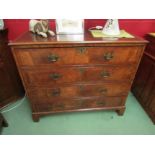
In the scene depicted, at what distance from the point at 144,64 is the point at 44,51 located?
1.27 meters

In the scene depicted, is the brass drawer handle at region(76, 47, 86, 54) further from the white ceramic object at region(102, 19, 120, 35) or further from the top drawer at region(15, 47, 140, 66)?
the white ceramic object at region(102, 19, 120, 35)

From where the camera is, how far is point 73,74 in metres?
1.17

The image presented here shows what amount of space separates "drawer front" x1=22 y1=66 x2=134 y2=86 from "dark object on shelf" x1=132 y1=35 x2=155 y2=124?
0.42 metres

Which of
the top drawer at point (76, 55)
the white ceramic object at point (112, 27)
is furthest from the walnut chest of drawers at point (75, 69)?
the white ceramic object at point (112, 27)

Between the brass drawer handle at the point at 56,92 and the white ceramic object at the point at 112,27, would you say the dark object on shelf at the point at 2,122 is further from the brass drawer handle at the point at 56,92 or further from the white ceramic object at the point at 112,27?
the white ceramic object at the point at 112,27

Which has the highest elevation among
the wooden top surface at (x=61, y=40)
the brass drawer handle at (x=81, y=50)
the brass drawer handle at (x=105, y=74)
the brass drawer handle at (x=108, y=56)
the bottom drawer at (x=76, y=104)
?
the wooden top surface at (x=61, y=40)

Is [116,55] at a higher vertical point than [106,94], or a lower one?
higher

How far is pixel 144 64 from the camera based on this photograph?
1614 millimetres

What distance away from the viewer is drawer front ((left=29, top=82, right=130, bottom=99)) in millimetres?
1254

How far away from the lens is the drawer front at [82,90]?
4.11 feet

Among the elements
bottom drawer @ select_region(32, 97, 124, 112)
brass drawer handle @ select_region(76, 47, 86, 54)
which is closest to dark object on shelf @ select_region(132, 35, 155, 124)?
bottom drawer @ select_region(32, 97, 124, 112)
